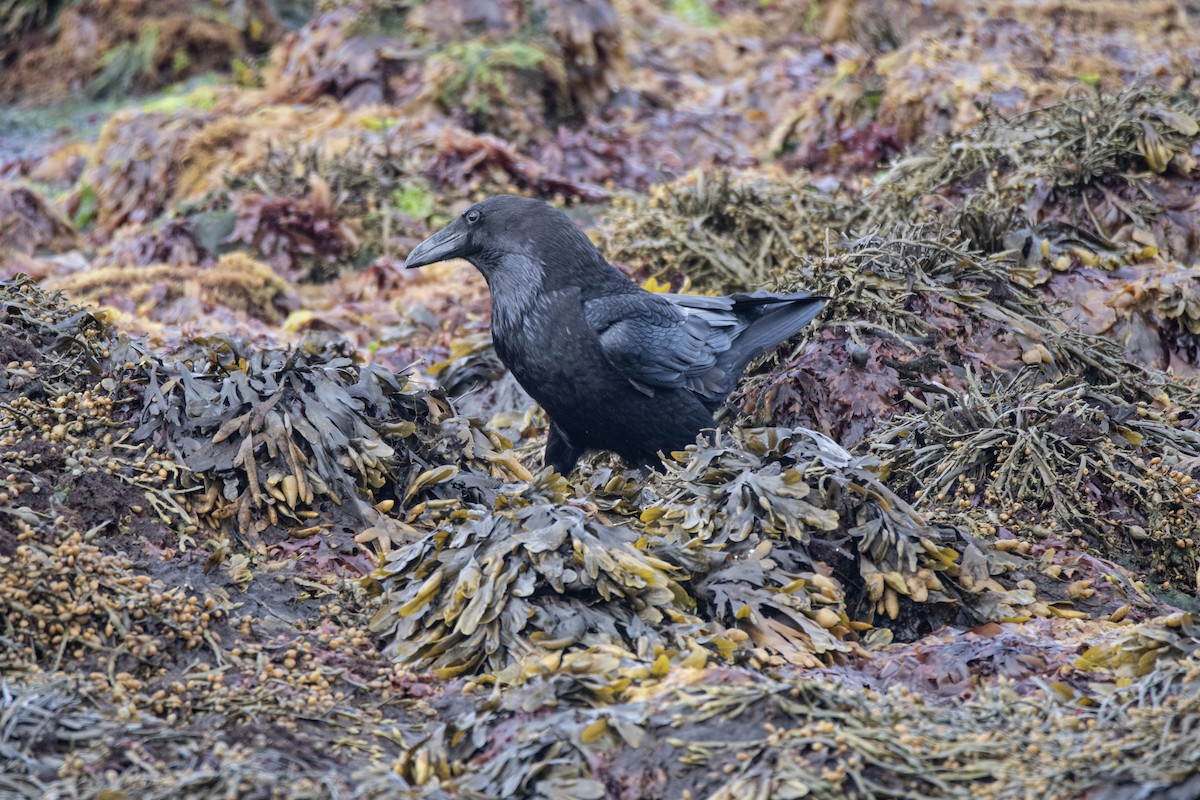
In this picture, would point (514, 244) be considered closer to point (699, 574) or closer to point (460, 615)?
point (699, 574)

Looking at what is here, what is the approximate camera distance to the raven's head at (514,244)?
5.09 meters

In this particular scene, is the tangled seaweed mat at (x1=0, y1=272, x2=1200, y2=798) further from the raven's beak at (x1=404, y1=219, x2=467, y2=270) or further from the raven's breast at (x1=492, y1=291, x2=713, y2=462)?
the raven's beak at (x1=404, y1=219, x2=467, y2=270)

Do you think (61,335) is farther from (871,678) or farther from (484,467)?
(871,678)

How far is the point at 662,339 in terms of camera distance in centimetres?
501

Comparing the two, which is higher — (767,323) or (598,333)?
(598,333)

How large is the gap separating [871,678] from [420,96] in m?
7.07

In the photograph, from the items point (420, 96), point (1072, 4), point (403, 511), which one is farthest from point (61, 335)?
point (1072, 4)

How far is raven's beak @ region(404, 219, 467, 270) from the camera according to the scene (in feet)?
17.2

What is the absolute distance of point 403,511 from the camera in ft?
14.9

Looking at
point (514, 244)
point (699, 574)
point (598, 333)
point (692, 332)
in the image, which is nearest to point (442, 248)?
point (514, 244)

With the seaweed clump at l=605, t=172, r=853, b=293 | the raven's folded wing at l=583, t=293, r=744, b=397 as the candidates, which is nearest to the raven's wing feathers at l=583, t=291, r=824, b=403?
the raven's folded wing at l=583, t=293, r=744, b=397

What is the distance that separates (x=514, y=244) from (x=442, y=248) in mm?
315

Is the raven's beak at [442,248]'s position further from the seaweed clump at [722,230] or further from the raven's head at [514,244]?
the seaweed clump at [722,230]

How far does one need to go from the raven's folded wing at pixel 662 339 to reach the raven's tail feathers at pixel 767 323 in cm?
5
